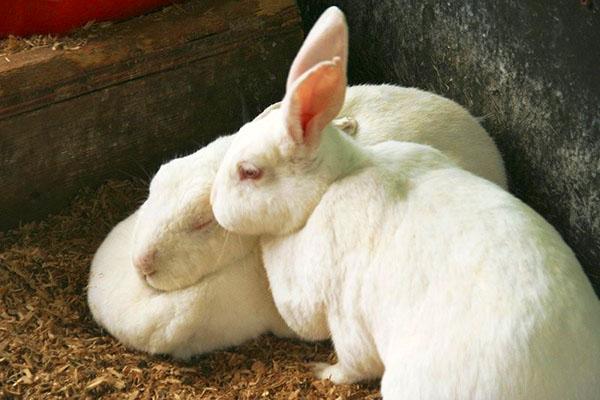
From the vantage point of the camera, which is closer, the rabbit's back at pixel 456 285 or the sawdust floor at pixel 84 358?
the rabbit's back at pixel 456 285

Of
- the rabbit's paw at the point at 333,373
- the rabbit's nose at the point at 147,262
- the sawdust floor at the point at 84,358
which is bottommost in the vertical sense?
the sawdust floor at the point at 84,358

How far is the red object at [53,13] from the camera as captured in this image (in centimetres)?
426

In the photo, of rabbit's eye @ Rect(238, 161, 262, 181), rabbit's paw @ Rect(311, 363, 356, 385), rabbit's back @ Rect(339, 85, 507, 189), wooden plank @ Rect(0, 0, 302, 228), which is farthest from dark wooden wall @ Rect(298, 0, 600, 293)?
rabbit's eye @ Rect(238, 161, 262, 181)

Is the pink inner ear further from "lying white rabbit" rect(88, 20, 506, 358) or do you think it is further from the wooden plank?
the wooden plank

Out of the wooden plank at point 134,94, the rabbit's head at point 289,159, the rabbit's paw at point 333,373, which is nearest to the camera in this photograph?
the rabbit's head at point 289,159

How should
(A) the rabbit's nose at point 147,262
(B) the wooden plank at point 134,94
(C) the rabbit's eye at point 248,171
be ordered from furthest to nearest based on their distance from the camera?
1. (B) the wooden plank at point 134,94
2. (A) the rabbit's nose at point 147,262
3. (C) the rabbit's eye at point 248,171

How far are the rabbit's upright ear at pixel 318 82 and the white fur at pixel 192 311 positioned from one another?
745mm

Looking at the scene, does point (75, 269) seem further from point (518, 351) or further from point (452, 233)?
point (518, 351)

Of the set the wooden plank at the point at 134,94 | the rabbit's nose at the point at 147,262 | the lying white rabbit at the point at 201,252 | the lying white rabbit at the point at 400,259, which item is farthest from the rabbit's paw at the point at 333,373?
the wooden plank at the point at 134,94

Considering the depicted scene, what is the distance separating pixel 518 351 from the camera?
2705 mm

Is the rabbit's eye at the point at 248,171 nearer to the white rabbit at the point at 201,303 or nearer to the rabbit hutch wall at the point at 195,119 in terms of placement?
the white rabbit at the point at 201,303

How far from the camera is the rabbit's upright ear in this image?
3043mm

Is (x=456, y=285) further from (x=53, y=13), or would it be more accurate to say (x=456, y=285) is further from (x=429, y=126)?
(x=53, y=13)

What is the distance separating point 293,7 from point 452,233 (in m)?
1.96
